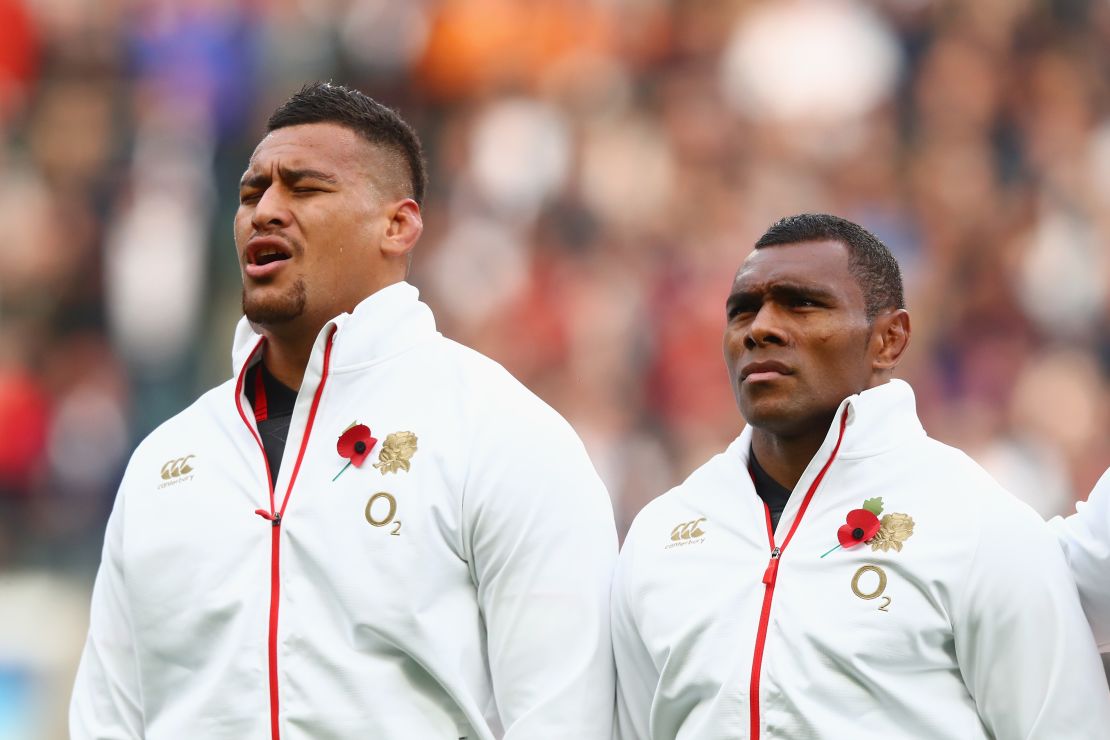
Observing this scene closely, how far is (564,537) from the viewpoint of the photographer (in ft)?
10.9

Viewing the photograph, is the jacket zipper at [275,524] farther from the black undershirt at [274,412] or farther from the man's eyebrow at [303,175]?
the man's eyebrow at [303,175]

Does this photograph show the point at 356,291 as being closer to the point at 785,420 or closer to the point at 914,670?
the point at 785,420

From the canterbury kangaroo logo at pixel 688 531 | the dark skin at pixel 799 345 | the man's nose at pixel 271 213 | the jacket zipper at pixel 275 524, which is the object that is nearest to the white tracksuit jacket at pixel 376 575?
the jacket zipper at pixel 275 524

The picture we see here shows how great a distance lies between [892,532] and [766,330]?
464 millimetres

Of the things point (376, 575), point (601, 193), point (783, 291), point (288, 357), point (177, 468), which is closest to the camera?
point (376, 575)

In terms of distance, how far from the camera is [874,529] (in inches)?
127

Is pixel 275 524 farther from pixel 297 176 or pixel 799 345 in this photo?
pixel 799 345

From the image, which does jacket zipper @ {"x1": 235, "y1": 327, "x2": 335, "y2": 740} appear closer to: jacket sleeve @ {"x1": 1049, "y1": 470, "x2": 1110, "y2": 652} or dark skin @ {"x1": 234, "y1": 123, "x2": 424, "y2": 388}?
dark skin @ {"x1": 234, "y1": 123, "x2": 424, "y2": 388}

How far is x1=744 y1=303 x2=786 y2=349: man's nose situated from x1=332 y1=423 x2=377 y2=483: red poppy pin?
2.44ft

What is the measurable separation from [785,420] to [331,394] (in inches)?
34.7

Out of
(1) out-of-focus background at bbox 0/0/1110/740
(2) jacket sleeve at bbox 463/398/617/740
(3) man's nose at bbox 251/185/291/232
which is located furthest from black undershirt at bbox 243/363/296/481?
(1) out-of-focus background at bbox 0/0/1110/740

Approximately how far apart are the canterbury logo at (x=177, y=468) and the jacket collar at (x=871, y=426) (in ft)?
3.97

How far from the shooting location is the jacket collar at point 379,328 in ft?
11.5

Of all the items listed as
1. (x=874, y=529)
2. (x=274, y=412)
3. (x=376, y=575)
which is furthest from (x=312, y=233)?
(x=874, y=529)
